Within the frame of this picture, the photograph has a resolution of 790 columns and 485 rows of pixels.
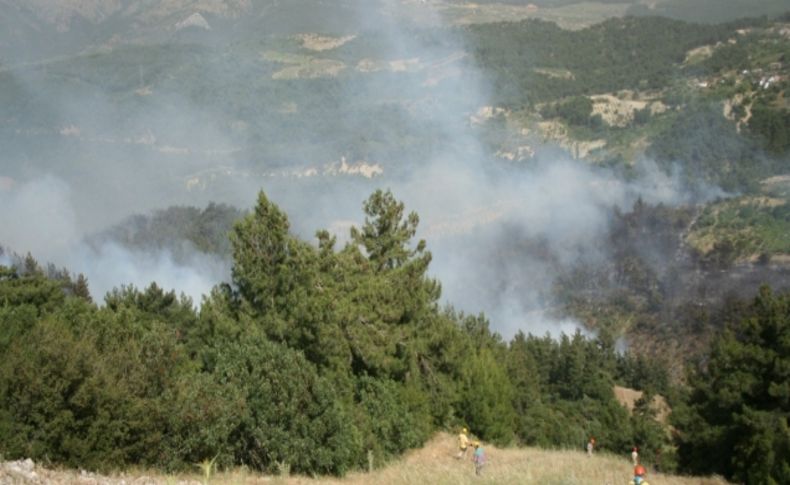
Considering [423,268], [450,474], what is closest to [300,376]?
[450,474]

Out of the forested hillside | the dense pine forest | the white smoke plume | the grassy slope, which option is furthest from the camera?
the white smoke plume

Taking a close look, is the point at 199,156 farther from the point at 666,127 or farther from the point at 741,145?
the point at 741,145

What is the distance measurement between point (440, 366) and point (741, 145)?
345 ft

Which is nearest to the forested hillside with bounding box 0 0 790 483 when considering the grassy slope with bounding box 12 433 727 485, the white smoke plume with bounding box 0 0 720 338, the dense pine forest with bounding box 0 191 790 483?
the dense pine forest with bounding box 0 191 790 483

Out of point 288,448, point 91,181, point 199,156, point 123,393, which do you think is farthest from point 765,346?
point 199,156

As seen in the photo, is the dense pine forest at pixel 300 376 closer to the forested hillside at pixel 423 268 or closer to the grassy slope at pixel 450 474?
the forested hillside at pixel 423 268

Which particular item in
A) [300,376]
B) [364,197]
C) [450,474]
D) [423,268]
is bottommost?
[450,474]

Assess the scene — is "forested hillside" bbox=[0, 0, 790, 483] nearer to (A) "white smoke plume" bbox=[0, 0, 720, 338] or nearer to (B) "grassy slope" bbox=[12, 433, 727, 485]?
(A) "white smoke plume" bbox=[0, 0, 720, 338]

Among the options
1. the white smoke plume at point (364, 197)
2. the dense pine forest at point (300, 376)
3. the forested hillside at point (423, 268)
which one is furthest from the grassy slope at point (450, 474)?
the white smoke plume at point (364, 197)

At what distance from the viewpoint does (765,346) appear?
2686cm

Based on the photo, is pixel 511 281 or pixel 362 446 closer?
pixel 362 446

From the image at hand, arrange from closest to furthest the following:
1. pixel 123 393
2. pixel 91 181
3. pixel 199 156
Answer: pixel 123 393, pixel 91 181, pixel 199 156

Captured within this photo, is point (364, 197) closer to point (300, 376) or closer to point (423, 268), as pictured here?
point (423, 268)

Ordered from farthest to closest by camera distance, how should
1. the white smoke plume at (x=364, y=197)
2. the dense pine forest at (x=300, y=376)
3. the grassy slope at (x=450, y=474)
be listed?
the white smoke plume at (x=364, y=197)
the dense pine forest at (x=300, y=376)
the grassy slope at (x=450, y=474)
